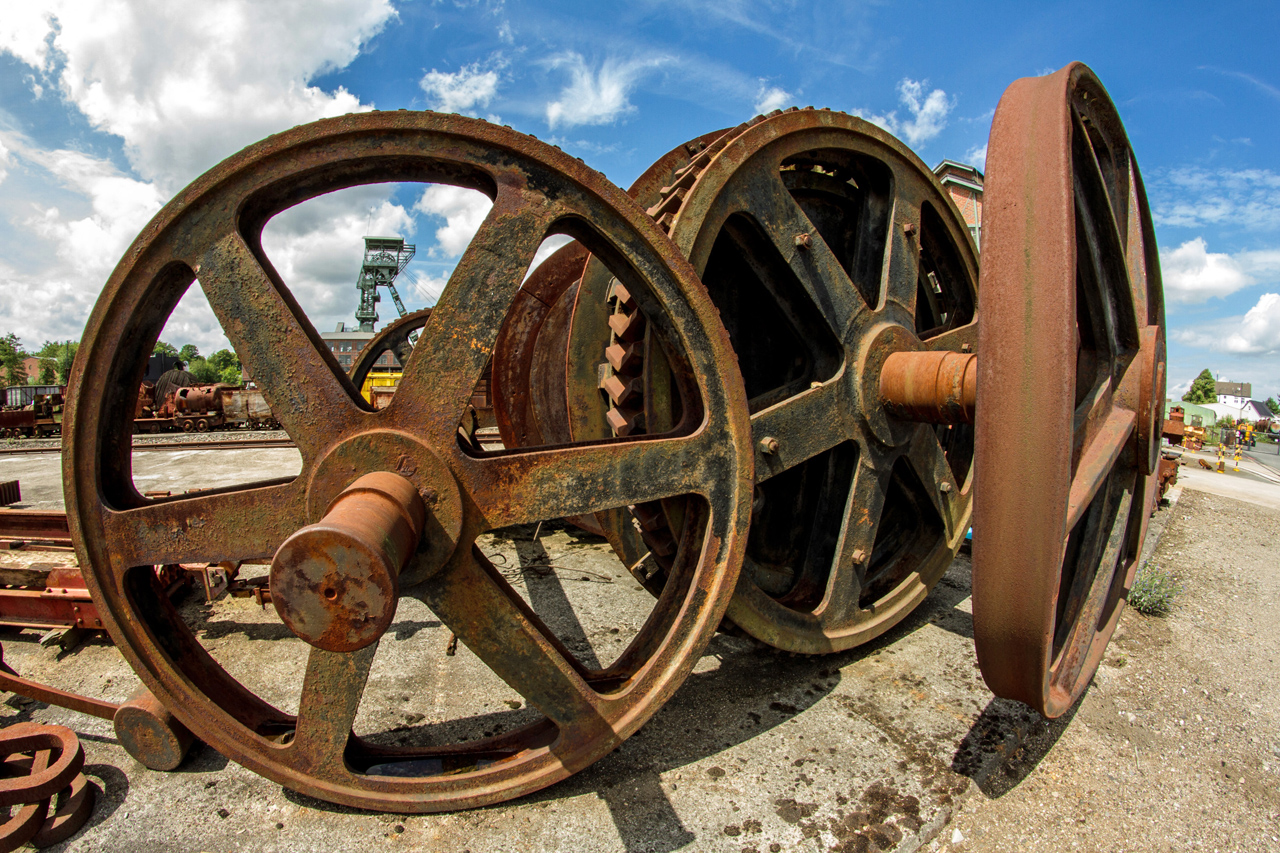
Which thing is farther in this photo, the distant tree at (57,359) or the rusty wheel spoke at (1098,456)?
the distant tree at (57,359)

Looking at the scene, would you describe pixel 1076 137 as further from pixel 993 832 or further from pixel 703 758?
pixel 703 758

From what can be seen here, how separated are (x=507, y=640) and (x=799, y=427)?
1.35 meters

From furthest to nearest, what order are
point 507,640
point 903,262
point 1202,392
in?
1. point 1202,392
2. point 903,262
3. point 507,640

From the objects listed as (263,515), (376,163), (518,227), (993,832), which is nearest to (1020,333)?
(518,227)

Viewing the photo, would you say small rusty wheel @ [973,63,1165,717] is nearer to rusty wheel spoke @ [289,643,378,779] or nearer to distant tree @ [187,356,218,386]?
rusty wheel spoke @ [289,643,378,779]

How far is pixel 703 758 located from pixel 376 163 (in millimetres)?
2183

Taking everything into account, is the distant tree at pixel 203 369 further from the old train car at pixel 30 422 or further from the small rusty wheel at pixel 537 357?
the small rusty wheel at pixel 537 357

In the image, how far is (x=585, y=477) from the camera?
189 cm

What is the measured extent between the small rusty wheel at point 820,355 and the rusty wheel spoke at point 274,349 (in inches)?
39.3

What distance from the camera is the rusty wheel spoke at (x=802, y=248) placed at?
248cm

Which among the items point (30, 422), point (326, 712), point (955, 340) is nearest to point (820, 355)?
point (955, 340)

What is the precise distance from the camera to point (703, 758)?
2191mm

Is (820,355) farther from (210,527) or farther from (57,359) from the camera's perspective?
(57,359)

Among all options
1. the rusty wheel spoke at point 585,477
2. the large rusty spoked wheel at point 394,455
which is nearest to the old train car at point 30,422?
the large rusty spoked wheel at point 394,455
